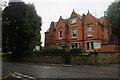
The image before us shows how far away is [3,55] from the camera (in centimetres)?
3547

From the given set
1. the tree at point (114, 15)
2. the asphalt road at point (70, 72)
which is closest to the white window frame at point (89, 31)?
the tree at point (114, 15)

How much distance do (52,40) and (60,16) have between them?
701 centimetres

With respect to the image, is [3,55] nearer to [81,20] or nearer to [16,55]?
[16,55]

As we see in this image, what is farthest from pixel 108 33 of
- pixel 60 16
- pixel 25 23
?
pixel 25 23

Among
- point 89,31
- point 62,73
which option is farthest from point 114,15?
point 62,73

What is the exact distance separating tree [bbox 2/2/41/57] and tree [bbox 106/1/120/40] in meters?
18.5

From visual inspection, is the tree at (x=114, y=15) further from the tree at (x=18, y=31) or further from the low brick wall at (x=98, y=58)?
the tree at (x=18, y=31)

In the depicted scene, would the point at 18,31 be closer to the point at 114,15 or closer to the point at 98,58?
the point at 98,58

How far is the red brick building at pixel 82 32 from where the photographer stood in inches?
1187

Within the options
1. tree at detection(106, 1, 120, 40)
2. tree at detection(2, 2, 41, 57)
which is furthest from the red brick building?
tree at detection(2, 2, 41, 57)

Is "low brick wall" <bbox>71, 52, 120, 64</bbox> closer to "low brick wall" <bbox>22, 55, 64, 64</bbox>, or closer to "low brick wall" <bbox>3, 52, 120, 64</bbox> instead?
"low brick wall" <bbox>3, 52, 120, 64</bbox>

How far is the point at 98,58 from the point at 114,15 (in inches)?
690

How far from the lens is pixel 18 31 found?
2992 centimetres

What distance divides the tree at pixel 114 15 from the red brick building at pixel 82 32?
165cm
